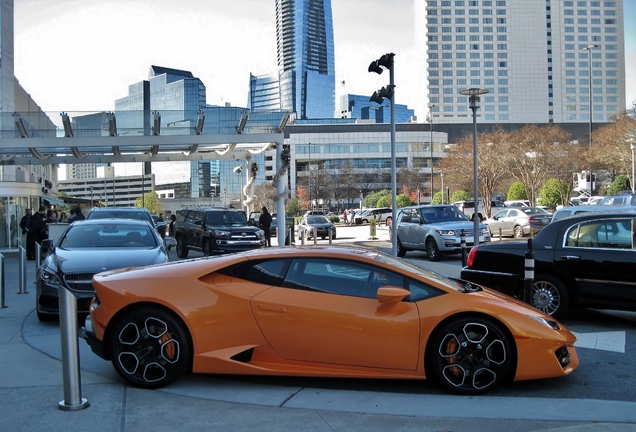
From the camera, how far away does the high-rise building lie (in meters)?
148

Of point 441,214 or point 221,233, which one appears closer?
point 221,233

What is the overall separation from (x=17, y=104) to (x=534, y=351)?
127ft

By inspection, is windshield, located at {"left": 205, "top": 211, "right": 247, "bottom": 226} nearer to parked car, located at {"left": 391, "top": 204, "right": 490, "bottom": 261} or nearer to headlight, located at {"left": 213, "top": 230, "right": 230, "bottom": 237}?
headlight, located at {"left": 213, "top": 230, "right": 230, "bottom": 237}

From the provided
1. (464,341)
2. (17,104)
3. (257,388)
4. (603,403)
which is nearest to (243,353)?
(257,388)

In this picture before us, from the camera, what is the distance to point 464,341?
529cm

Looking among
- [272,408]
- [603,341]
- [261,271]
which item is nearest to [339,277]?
[261,271]

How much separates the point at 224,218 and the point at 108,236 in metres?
11.1

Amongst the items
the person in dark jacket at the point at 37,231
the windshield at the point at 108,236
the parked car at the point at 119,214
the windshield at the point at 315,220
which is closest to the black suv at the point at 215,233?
the parked car at the point at 119,214

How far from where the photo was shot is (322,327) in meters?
5.32

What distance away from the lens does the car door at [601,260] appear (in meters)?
7.86

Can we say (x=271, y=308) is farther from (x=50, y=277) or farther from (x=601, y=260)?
(x=601, y=260)

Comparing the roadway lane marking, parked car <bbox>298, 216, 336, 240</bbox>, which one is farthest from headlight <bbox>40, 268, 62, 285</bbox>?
parked car <bbox>298, 216, 336, 240</bbox>

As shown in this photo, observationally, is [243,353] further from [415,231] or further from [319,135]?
[319,135]

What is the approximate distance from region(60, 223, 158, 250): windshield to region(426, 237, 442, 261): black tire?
10.5 m
